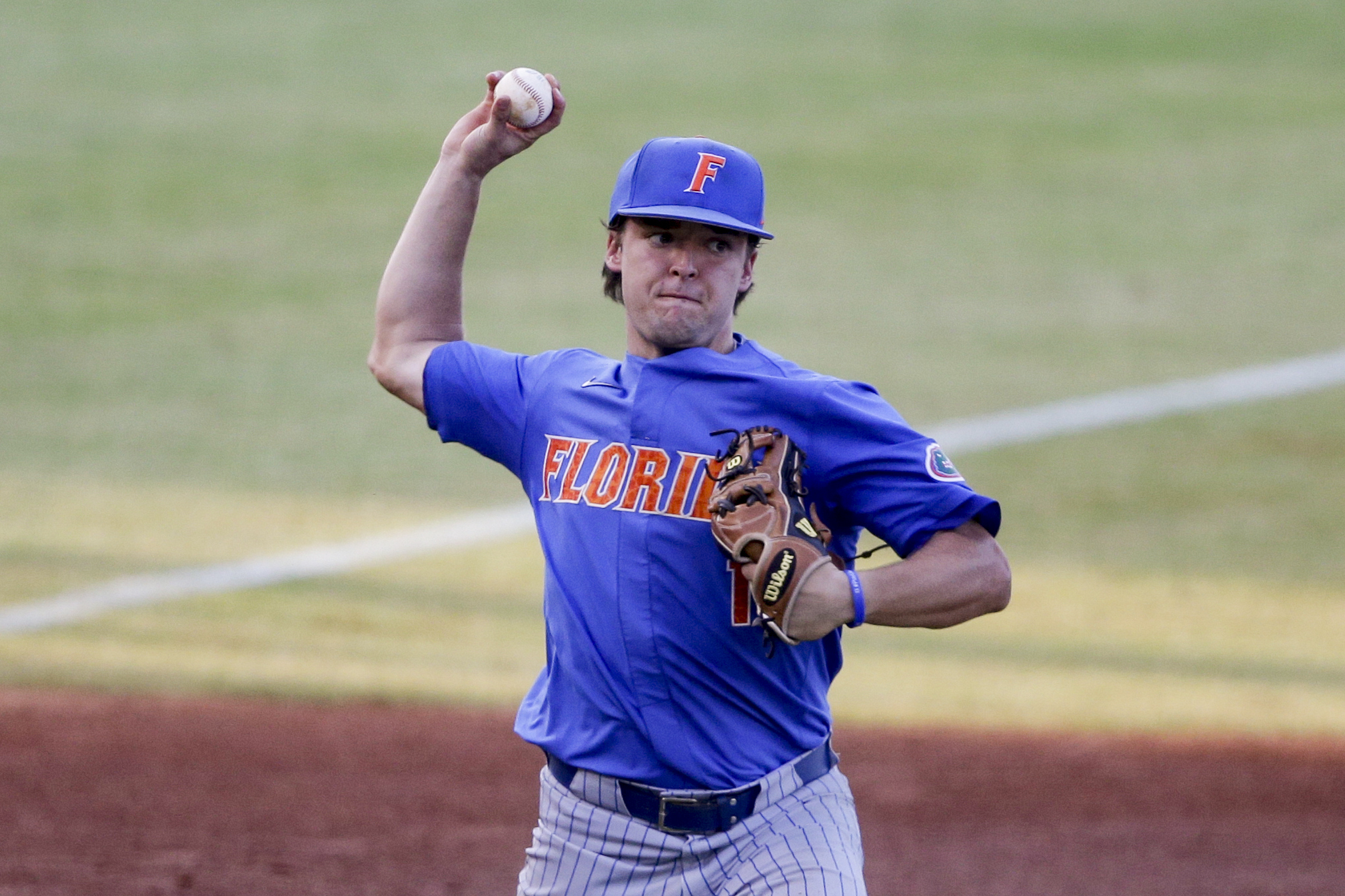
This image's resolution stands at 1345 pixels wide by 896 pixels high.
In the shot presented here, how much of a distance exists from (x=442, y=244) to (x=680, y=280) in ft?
2.13

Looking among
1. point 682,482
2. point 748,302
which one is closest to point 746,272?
point 682,482

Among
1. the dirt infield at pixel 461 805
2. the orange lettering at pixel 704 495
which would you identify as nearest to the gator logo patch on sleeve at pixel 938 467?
the orange lettering at pixel 704 495

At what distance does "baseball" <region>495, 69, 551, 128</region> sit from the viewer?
3510mm

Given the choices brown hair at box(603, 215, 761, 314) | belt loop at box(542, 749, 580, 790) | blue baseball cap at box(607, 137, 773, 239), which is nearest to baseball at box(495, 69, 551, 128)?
brown hair at box(603, 215, 761, 314)

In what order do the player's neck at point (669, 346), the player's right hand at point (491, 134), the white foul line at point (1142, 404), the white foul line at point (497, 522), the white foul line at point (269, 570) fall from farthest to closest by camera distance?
the white foul line at point (1142, 404) → the white foul line at point (497, 522) → the white foul line at point (269, 570) → the player's right hand at point (491, 134) → the player's neck at point (669, 346)

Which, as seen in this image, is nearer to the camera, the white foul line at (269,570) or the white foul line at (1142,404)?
the white foul line at (269,570)

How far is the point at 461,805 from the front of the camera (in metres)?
5.92

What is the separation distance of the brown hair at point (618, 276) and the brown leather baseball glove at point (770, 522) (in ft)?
1.18

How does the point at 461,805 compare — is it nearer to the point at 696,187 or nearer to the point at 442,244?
the point at 442,244

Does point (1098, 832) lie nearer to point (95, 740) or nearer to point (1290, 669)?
point (1290, 669)

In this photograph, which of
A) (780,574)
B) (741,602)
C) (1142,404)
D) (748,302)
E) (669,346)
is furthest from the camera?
(748,302)

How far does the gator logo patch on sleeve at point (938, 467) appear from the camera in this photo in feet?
10.00

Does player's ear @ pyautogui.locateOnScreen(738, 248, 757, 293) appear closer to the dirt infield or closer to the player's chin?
the player's chin

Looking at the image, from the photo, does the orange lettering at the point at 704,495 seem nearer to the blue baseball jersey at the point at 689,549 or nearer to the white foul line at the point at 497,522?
the blue baseball jersey at the point at 689,549
